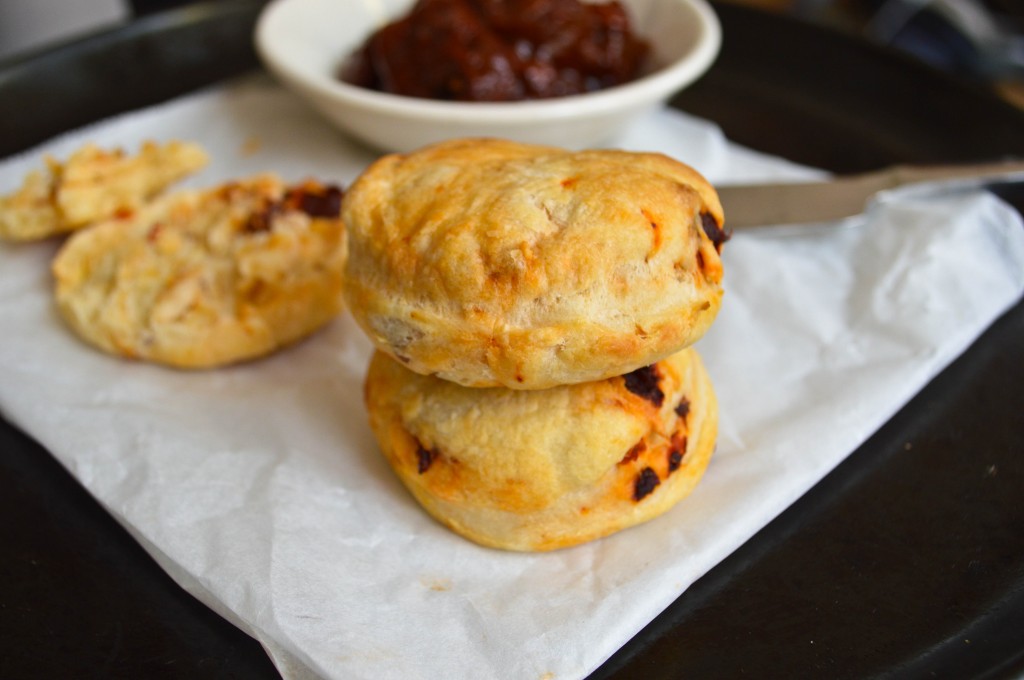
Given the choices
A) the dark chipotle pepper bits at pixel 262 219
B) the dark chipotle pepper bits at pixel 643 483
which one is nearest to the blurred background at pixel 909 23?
the dark chipotle pepper bits at pixel 262 219

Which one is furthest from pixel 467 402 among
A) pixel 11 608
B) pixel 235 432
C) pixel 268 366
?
pixel 11 608

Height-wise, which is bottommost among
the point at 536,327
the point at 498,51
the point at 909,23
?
the point at 909,23

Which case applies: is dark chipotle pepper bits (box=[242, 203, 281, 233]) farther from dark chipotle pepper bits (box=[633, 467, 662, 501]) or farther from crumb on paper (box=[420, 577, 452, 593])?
dark chipotle pepper bits (box=[633, 467, 662, 501])

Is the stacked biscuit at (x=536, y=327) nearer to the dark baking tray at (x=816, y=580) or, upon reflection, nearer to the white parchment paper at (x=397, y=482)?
the white parchment paper at (x=397, y=482)

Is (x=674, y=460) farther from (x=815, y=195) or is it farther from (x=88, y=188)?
(x=88, y=188)

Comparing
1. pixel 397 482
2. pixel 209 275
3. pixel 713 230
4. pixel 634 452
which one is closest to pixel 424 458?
pixel 397 482

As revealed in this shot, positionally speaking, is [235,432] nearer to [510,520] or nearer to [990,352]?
[510,520]
